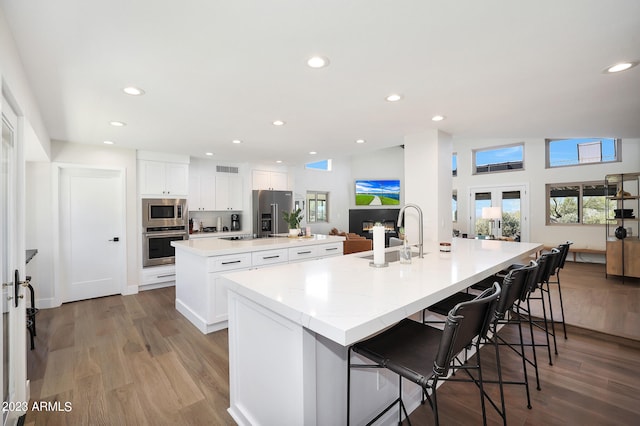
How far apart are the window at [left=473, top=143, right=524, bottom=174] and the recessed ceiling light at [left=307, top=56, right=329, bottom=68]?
27.1 feet

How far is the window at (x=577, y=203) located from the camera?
22.9 feet

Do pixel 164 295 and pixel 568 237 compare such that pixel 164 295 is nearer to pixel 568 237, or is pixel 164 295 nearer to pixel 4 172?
pixel 4 172

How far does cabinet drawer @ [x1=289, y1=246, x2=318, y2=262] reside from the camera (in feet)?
12.5

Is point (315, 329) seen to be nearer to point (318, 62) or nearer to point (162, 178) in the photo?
point (318, 62)

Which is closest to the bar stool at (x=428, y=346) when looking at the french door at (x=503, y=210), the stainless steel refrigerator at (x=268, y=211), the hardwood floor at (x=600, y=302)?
the hardwood floor at (x=600, y=302)

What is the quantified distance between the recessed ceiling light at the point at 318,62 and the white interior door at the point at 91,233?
4101 mm

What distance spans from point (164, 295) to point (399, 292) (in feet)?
14.2

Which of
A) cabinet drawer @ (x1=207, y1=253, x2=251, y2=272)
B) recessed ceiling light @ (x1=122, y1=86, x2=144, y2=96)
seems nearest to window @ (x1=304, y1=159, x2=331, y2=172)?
cabinet drawer @ (x1=207, y1=253, x2=251, y2=272)

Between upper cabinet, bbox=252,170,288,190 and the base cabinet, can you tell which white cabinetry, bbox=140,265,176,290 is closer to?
the base cabinet

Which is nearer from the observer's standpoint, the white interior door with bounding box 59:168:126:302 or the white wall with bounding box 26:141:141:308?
the white wall with bounding box 26:141:141:308

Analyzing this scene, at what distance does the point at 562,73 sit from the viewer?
2.11 metres

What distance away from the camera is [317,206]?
8.53 meters

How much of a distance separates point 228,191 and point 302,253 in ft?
9.92

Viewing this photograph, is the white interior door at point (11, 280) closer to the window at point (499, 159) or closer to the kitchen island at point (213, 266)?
the kitchen island at point (213, 266)
